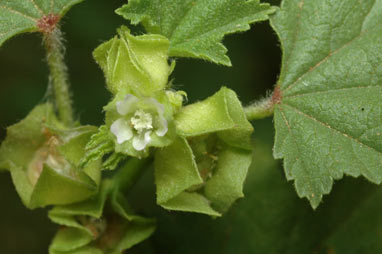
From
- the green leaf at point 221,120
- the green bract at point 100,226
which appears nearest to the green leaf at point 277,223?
the green bract at point 100,226

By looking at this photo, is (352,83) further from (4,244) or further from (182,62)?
(4,244)

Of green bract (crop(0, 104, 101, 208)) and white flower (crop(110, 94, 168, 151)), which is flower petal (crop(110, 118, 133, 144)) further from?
green bract (crop(0, 104, 101, 208))

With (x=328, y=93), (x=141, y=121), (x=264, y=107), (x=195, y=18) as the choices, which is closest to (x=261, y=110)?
(x=264, y=107)

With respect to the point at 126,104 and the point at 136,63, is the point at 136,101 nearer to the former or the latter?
the point at 126,104

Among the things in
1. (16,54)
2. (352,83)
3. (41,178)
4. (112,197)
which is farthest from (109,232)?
(16,54)

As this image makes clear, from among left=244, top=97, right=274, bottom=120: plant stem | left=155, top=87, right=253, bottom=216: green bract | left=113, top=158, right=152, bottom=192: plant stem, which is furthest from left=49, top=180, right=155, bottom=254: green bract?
left=244, top=97, right=274, bottom=120: plant stem

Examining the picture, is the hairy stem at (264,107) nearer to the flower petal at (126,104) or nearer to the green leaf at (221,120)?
the green leaf at (221,120)

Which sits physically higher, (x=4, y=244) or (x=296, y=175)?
(x=296, y=175)
